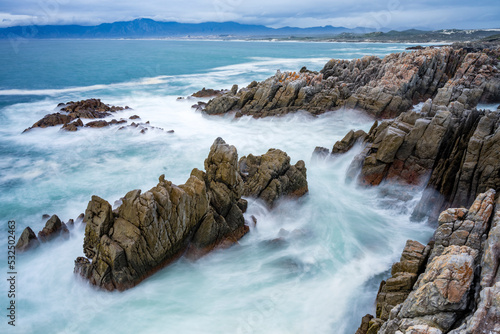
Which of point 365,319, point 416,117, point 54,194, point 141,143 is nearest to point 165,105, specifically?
point 141,143

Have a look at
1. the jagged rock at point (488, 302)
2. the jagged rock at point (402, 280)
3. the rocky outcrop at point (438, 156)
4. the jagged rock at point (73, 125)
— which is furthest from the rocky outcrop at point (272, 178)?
the jagged rock at point (73, 125)

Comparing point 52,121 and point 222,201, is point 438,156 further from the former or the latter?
point 52,121

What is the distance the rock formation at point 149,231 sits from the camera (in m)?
10.0

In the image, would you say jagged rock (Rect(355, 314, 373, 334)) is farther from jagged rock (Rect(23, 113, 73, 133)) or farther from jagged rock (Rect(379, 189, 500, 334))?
jagged rock (Rect(23, 113, 73, 133))

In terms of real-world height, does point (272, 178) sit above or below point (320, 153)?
above

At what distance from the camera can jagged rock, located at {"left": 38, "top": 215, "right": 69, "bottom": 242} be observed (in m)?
12.7

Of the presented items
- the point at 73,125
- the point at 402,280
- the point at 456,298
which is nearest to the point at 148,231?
the point at 402,280

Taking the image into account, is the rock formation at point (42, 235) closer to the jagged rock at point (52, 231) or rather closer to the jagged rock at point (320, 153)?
the jagged rock at point (52, 231)

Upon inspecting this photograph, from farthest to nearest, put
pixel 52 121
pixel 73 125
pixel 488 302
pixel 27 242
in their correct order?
1. pixel 52 121
2. pixel 73 125
3. pixel 27 242
4. pixel 488 302

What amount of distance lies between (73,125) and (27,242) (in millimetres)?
18488

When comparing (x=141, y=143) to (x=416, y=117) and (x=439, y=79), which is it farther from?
(x=439, y=79)

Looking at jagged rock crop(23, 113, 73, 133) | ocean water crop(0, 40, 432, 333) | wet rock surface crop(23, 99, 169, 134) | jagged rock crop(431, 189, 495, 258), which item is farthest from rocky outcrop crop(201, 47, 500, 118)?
jagged rock crop(431, 189, 495, 258)

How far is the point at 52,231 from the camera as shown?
12797mm

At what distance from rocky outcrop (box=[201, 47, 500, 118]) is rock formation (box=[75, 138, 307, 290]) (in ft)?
62.2
